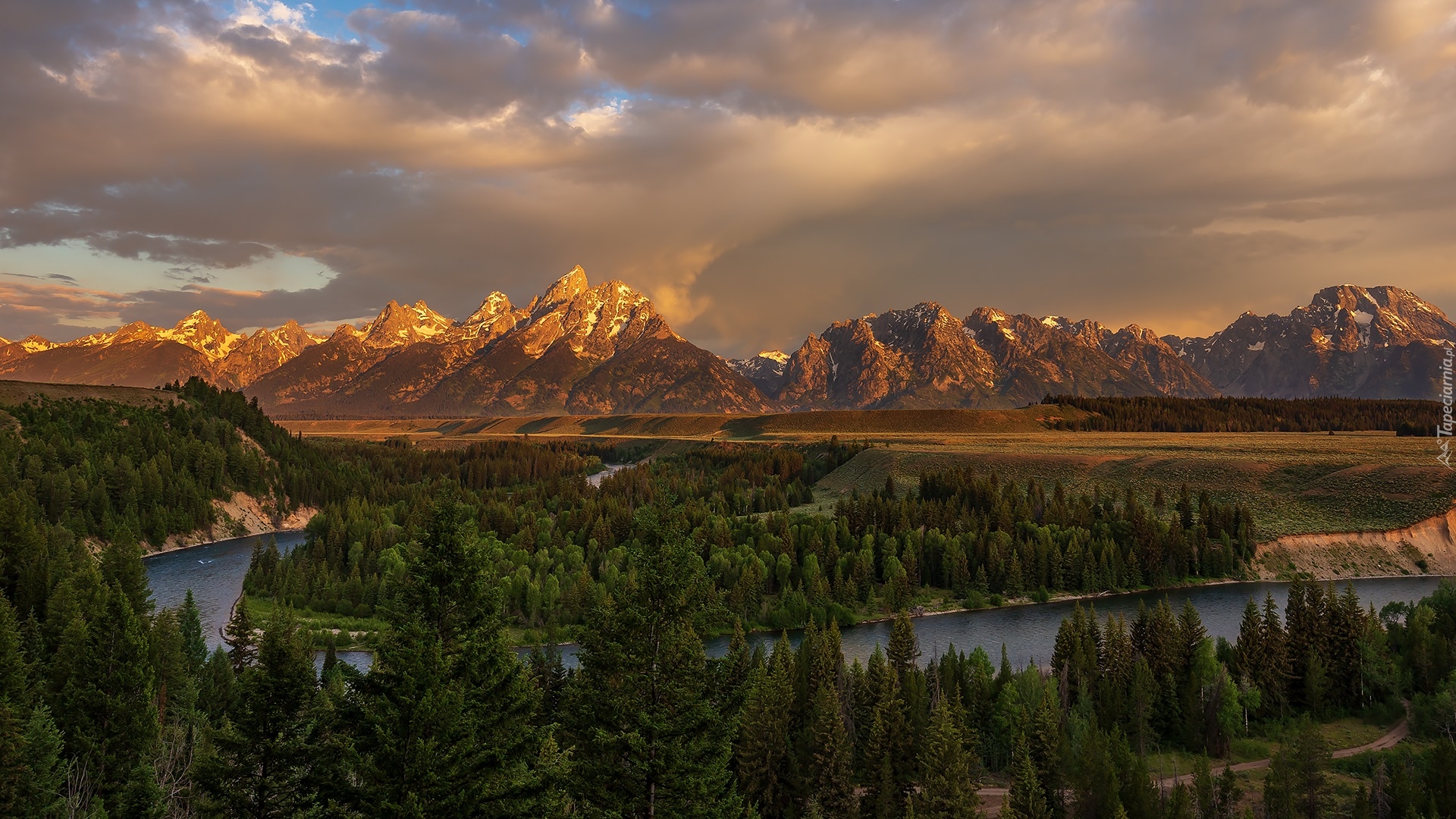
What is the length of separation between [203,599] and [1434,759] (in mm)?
132044

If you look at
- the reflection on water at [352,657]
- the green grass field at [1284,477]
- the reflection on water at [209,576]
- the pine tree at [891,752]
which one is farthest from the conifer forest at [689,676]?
the green grass field at [1284,477]

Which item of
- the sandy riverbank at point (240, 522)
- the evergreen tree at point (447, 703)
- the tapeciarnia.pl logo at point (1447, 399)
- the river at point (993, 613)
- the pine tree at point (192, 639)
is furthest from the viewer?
the sandy riverbank at point (240, 522)

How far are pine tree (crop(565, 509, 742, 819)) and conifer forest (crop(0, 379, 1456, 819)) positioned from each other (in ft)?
0.38

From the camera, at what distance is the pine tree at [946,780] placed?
4331cm

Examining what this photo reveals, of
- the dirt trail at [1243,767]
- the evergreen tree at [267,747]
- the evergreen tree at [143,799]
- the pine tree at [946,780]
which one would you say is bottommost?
the dirt trail at [1243,767]

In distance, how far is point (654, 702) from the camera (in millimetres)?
27922

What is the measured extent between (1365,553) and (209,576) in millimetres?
181796

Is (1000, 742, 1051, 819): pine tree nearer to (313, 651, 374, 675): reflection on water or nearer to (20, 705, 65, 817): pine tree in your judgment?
(20, 705, 65, 817): pine tree

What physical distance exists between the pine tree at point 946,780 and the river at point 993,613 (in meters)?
36.2

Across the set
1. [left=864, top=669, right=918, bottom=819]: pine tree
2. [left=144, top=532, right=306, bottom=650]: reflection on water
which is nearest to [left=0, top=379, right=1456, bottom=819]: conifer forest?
[left=864, top=669, right=918, bottom=819]: pine tree

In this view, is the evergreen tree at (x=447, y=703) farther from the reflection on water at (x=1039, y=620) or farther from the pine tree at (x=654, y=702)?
the reflection on water at (x=1039, y=620)

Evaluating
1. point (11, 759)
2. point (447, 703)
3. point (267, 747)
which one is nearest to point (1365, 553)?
point (447, 703)

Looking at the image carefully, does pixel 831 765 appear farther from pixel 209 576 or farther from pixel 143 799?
pixel 209 576

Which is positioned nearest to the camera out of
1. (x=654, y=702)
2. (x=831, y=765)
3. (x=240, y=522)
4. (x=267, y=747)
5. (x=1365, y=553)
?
(x=267, y=747)
